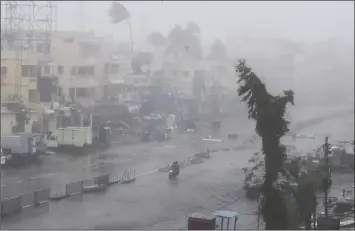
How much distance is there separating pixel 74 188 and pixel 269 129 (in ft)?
6.98

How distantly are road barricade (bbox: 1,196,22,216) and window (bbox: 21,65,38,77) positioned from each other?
1.88m

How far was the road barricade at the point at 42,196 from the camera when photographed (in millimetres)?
3674

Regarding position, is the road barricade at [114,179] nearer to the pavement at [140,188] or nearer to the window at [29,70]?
the pavement at [140,188]

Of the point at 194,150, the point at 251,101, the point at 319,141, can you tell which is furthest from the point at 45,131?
the point at 319,141

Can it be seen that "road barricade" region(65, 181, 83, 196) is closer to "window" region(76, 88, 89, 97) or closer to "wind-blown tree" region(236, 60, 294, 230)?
"window" region(76, 88, 89, 97)

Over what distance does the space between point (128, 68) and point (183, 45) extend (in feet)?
2.94

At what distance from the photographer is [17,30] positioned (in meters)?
5.82

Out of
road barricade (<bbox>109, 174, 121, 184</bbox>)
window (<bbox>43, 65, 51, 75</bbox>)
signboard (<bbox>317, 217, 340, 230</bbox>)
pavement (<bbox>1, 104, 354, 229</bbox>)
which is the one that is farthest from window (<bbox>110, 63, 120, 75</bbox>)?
signboard (<bbox>317, 217, 340, 230</bbox>)

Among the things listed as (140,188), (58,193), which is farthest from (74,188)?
(140,188)

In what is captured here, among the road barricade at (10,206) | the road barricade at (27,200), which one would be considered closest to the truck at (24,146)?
the road barricade at (27,200)

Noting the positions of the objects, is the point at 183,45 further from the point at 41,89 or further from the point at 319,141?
the point at 319,141

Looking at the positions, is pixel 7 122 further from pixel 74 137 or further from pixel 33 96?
pixel 74 137

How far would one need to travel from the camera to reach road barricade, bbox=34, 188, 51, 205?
3674 mm

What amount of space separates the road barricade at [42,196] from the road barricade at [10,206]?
13cm
